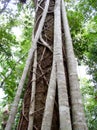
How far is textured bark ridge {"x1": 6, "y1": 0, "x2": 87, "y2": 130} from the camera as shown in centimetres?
159

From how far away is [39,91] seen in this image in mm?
1906

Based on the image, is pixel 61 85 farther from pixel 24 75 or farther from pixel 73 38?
pixel 73 38

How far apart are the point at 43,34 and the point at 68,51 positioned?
44 cm

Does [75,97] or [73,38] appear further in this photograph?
[73,38]

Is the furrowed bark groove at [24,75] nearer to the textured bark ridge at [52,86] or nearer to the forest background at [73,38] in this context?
the textured bark ridge at [52,86]

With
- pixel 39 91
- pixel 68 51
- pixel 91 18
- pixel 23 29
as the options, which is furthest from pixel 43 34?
pixel 23 29

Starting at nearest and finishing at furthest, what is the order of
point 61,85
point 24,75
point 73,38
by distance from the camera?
point 61,85 < point 24,75 < point 73,38

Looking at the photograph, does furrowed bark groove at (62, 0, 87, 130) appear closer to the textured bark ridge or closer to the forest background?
the textured bark ridge

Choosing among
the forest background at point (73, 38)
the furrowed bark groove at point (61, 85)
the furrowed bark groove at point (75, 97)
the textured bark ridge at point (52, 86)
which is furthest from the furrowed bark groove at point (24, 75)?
the forest background at point (73, 38)

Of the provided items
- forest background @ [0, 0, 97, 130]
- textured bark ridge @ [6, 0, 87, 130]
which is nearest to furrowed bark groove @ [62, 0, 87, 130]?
textured bark ridge @ [6, 0, 87, 130]

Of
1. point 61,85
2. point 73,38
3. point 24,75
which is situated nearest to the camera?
point 61,85

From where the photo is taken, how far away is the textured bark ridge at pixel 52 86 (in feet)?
5.22

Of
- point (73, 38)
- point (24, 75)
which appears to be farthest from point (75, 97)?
point (73, 38)

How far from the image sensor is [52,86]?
5.87 feet
